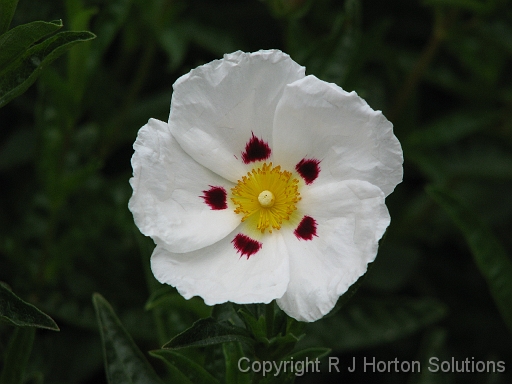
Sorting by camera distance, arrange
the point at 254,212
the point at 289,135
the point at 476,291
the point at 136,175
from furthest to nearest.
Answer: the point at 476,291, the point at 254,212, the point at 289,135, the point at 136,175

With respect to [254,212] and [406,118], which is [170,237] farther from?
[406,118]

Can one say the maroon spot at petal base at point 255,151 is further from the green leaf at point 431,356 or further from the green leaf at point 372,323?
the green leaf at point 431,356

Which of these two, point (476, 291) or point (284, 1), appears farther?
point (476, 291)

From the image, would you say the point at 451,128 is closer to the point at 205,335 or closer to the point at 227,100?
the point at 227,100

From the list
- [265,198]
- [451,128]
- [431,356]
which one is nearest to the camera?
[265,198]

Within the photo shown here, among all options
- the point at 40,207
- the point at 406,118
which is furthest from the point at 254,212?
the point at 406,118

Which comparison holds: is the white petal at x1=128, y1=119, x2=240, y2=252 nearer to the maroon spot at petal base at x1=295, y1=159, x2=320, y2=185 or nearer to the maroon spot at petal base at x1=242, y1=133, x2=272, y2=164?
the maroon spot at petal base at x1=242, y1=133, x2=272, y2=164

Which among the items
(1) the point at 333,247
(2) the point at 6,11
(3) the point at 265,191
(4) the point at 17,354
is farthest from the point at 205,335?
(2) the point at 6,11
